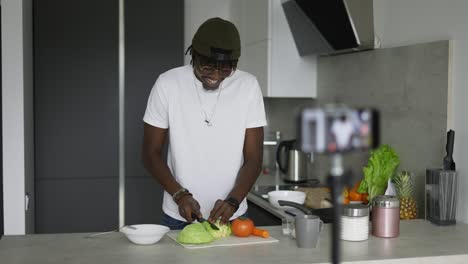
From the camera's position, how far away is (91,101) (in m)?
3.96

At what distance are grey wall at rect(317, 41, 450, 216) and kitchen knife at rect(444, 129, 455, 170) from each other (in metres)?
0.12

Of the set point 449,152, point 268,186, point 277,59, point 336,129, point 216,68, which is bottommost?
point 268,186

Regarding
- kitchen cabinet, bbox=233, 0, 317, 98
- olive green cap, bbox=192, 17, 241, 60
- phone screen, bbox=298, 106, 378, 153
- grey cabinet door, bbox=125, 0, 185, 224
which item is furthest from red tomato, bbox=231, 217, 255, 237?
grey cabinet door, bbox=125, 0, 185, 224

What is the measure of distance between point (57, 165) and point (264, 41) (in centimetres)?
160

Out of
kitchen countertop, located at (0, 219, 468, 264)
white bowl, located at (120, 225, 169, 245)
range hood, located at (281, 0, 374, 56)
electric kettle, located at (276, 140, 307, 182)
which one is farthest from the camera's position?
electric kettle, located at (276, 140, 307, 182)

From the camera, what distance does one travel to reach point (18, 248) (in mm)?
1870

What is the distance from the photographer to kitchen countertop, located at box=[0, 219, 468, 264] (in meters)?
1.74

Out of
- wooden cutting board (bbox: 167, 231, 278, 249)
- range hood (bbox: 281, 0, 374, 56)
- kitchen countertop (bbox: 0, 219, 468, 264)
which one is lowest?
kitchen countertop (bbox: 0, 219, 468, 264)

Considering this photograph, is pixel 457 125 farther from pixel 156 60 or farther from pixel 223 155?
pixel 156 60

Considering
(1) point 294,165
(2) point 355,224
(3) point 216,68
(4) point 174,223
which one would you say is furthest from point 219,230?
(1) point 294,165

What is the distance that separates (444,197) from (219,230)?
91 cm

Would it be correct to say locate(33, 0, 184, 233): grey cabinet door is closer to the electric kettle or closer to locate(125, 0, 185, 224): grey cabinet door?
locate(125, 0, 185, 224): grey cabinet door

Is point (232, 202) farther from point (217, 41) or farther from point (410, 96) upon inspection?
point (410, 96)

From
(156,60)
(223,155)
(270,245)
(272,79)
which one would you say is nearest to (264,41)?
(272,79)
